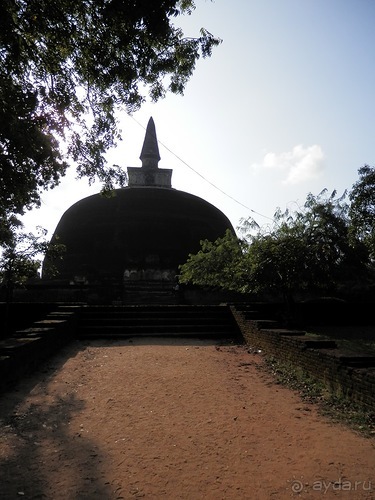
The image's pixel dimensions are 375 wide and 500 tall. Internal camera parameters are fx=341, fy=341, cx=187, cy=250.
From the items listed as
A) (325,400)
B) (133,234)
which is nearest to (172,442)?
(325,400)

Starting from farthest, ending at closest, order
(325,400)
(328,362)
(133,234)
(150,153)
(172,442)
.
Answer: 1. (150,153)
2. (133,234)
3. (328,362)
4. (325,400)
5. (172,442)

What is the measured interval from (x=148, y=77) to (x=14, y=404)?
20.4ft

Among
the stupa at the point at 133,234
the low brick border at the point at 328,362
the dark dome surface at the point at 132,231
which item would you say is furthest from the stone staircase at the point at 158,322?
the dark dome surface at the point at 132,231

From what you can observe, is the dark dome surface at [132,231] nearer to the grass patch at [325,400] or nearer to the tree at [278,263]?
the tree at [278,263]

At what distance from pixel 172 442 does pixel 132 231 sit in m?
19.0

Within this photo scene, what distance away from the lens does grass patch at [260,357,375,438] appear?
11.4 feet

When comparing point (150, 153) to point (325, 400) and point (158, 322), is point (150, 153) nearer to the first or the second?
point (158, 322)

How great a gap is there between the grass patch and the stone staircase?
3141 mm

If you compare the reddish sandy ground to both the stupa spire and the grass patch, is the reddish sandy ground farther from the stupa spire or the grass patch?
the stupa spire

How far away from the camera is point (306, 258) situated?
8.84 metres

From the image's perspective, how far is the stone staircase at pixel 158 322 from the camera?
8.96 m

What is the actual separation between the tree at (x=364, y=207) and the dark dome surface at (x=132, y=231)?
1031cm

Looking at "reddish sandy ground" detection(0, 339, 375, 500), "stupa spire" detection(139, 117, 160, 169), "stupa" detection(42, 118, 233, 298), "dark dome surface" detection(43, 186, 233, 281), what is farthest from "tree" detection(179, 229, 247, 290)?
"stupa spire" detection(139, 117, 160, 169)

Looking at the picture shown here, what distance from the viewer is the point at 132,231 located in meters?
21.6
